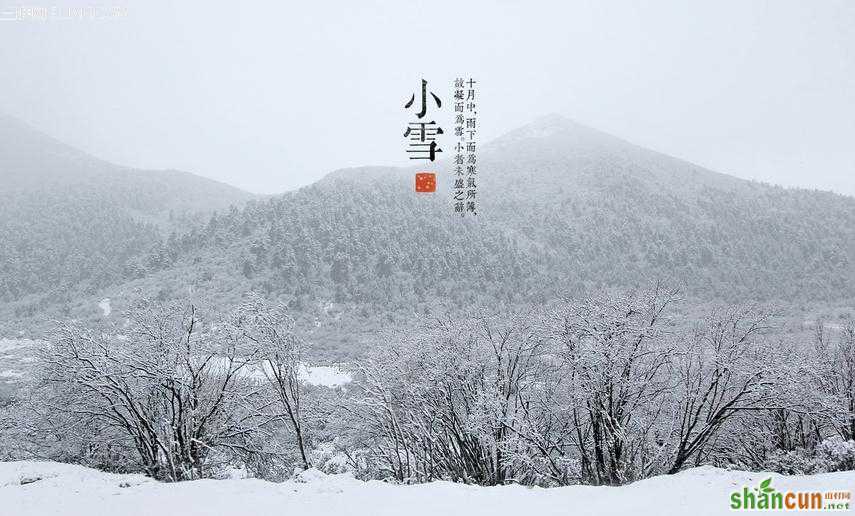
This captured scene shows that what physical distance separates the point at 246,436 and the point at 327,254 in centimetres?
4411

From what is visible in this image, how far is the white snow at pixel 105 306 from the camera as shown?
47619 millimetres

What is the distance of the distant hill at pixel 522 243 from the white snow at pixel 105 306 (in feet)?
15.3

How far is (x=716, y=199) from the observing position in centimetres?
8475

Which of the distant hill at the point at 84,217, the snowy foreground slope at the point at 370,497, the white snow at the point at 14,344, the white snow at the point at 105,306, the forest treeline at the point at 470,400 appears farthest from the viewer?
the distant hill at the point at 84,217

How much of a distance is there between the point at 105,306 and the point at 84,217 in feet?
133

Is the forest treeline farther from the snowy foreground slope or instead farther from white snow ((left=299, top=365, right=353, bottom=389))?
white snow ((left=299, top=365, right=353, bottom=389))

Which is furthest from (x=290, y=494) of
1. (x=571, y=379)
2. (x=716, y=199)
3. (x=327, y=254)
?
(x=716, y=199)

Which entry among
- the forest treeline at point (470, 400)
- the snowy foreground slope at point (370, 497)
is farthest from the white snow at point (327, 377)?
the snowy foreground slope at point (370, 497)

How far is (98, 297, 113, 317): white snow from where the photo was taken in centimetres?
4762

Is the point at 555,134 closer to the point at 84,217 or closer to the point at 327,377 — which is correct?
the point at 84,217

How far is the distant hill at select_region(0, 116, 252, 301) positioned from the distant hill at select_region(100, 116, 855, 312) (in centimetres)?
1353

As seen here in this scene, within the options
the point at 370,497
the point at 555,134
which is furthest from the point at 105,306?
the point at 555,134

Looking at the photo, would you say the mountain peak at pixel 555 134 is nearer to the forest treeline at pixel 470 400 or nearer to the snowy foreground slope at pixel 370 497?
the forest treeline at pixel 470 400

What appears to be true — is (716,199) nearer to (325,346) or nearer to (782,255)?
(782,255)
